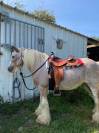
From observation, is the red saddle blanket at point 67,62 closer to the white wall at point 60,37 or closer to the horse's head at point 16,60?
the horse's head at point 16,60

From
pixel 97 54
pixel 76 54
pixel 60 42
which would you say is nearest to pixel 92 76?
pixel 60 42

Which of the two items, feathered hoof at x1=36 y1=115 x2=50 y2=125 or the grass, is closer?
the grass

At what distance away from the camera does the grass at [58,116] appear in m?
6.53

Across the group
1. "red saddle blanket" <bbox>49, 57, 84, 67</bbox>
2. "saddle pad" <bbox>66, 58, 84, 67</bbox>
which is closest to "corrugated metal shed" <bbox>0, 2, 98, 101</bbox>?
"red saddle blanket" <bbox>49, 57, 84, 67</bbox>

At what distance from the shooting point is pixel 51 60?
709cm

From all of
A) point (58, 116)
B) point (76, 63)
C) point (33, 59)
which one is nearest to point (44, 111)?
point (58, 116)

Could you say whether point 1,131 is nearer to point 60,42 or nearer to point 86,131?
point 86,131

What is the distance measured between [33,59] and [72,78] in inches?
32.2

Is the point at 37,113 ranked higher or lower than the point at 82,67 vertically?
lower

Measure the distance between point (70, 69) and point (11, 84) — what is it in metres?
1.96

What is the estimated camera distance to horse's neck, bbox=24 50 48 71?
22.8 ft

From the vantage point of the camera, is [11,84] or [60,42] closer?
[11,84]

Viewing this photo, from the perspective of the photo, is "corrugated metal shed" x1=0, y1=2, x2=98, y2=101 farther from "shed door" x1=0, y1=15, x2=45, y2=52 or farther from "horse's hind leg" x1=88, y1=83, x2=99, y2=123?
"horse's hind leg" x1=88, y1=83, x2=99, y2=123

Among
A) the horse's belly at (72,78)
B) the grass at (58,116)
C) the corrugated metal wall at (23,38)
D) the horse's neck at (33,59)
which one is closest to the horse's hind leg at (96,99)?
the grass at (58,116)
